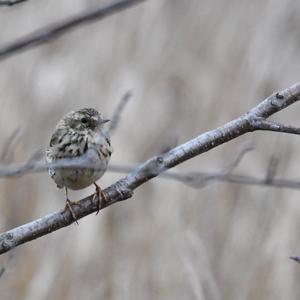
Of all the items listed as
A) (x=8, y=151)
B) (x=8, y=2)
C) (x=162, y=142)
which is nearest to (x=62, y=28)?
(x=8, y=2)

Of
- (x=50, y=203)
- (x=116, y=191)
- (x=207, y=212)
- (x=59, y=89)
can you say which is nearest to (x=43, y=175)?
(x=50, y=203)

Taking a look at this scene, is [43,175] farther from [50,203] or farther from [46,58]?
[46,58]

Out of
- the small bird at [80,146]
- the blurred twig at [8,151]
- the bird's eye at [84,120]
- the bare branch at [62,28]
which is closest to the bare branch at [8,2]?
the bare branch at [62,28]

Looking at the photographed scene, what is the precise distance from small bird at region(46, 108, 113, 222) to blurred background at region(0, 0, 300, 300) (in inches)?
51.4

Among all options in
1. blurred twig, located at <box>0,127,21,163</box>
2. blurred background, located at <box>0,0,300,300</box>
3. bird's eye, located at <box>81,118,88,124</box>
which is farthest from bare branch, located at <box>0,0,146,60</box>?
blurred background, located at <box>0,0,300,300</box>

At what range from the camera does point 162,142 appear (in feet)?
13.4

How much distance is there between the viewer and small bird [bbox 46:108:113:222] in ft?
7.62

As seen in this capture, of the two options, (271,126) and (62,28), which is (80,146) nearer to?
(271,126)

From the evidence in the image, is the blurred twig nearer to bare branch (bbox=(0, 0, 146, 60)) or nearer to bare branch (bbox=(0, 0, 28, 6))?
bare branch (bbox=(0, 0, 28, 6))

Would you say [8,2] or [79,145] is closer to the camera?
[8,2]

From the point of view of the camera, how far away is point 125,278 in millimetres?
3947

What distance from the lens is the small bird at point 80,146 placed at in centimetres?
232

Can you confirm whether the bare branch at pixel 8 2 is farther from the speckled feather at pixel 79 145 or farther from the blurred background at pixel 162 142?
the blurred background at pixel 162 142

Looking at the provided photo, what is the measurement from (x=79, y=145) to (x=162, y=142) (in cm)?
169
